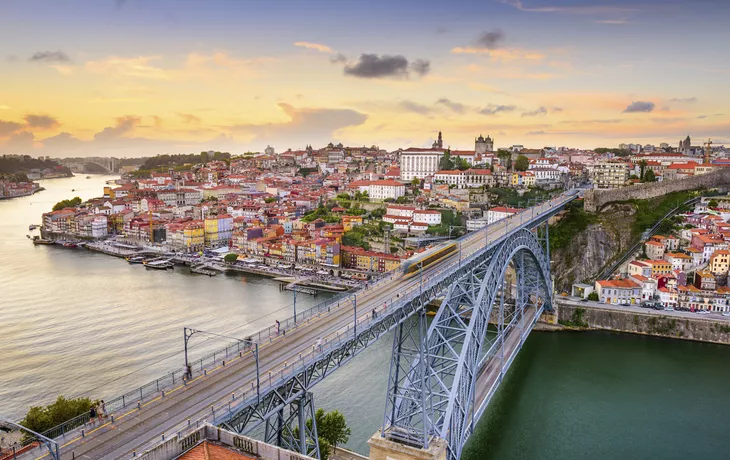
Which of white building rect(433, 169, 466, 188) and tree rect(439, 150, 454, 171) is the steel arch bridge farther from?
tree rect(439, 150, 454, 171)

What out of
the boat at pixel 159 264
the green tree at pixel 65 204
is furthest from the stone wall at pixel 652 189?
the green tree at pixel 65 204

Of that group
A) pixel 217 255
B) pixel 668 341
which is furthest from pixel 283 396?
pixel 217 255

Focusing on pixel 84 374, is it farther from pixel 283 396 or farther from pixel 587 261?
pixel 587 261

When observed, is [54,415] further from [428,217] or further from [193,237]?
[193,237]

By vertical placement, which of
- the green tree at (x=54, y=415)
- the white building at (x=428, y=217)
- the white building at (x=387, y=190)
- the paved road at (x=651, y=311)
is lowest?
the paved road at (x=651, y=311)

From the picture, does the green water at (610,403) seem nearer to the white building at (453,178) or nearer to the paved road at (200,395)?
the paved road at (200,395)

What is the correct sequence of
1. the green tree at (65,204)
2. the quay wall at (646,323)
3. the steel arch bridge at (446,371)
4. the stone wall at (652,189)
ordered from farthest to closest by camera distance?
the green tree at (65,204), the stone wall at (652,189), the quay wall at (646,323), the steel arch bridge at (446,371)

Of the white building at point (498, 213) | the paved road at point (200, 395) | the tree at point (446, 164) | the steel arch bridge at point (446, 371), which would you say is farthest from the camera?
the tree at point (446, 164)
